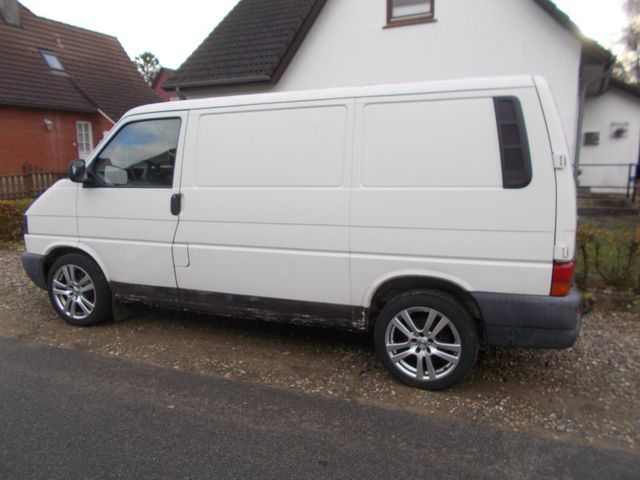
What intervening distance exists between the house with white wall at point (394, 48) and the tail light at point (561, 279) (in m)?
6.54

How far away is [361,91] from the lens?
367cm

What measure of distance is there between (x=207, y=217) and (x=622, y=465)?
327 centimetres

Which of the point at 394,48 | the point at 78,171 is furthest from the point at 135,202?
the point at 394,48

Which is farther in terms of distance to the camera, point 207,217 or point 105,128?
point 105,128

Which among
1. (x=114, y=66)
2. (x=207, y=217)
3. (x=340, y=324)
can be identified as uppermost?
(x=114, y=66)

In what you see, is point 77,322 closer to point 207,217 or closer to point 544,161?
point 207,217

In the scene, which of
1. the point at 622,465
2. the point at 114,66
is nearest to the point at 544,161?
the point at 622,465

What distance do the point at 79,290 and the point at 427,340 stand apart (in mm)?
3415

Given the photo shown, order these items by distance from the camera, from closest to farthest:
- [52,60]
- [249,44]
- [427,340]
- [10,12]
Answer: [427,340] < [249,44] < [10,12] < [52,60]

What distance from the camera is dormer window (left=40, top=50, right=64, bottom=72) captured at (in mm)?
20947

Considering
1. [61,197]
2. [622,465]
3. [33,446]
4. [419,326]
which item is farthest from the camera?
[61,197]

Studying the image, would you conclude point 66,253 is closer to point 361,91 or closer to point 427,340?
point 361,91

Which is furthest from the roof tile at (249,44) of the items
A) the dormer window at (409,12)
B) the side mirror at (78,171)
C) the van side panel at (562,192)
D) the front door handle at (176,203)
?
the van side panel at (562,192)

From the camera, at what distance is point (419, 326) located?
3.65m
